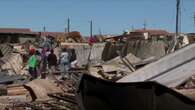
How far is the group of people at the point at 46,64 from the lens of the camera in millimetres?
21203

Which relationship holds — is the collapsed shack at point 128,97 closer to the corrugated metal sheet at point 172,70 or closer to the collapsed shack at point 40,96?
the corrugated metal sheet at point 172,70

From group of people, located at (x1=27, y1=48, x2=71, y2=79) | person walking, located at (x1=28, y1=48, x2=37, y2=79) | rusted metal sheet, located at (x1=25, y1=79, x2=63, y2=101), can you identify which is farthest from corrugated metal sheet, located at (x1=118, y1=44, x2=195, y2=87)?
person walking, located at (x1=28, y1=48, x2=37, y2=79)

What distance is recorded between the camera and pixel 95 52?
117 feet

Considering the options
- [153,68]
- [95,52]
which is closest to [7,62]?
[95,52]

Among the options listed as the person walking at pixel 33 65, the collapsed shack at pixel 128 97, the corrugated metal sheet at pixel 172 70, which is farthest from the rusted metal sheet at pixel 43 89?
the collapsed shack at pixel 128 97

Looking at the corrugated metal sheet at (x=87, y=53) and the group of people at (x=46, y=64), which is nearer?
the group of people at (x=46, y=64)

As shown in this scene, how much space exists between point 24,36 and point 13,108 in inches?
1884

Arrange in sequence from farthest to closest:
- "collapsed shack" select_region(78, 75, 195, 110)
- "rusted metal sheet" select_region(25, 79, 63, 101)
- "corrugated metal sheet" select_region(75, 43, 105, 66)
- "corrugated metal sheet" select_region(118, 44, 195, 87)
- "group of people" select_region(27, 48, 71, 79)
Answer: "corrugated metal sheet" select_region(75, 43, 105, 66) < "group of people" select_region(27, 48, 71, 79) < "rusted metal sheet" select_region(25, 79, 63, 101) < "corrugated metal sheet" select_region(118, 44, 195, 87) < "collapsed shack" select_region(78, 75, 195, 110)

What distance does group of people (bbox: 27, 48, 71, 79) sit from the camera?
21.2 m

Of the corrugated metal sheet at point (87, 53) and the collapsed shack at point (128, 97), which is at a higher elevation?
the collapsed shack at point (128, 97)

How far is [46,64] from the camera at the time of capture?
85.1ft

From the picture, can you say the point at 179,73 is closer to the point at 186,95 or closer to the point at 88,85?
the point at 186,95

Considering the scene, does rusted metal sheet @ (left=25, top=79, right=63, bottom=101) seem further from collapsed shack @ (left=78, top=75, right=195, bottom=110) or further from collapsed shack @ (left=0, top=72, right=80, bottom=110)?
collapsed shack @ (left=78, top=75, right=195, bottom=110)

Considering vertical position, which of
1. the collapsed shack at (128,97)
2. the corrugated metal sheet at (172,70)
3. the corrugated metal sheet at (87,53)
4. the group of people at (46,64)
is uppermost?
the corrugated metal sheet at (172,70)
